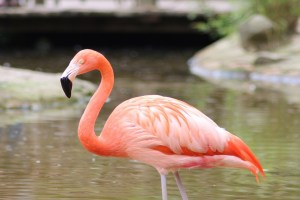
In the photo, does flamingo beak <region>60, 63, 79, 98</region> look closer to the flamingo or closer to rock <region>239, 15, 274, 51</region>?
the flamingo

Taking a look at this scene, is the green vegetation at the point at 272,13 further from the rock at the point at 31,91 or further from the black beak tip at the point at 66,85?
the black beak tip at the point at 66,85

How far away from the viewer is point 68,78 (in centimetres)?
599

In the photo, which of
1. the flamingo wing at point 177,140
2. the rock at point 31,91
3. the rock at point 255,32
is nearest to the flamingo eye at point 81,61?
the flamingo wing at point 177,140

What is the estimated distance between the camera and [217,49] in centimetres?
1947

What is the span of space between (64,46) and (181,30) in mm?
3081

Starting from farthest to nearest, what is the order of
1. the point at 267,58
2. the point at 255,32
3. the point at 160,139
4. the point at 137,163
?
the point at 255,32 → the point at 267,58 → the point at 137,163 → the point at 160,139

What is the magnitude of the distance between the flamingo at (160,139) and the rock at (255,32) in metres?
12.7

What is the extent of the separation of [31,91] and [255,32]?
7368 millimetres

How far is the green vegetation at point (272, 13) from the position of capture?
62.8 ft

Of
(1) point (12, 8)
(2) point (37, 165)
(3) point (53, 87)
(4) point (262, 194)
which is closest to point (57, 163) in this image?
(2) point (37, 165)

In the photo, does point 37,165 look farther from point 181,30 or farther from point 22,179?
point 181,30

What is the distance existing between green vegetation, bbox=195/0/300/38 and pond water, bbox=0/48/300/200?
172 inches

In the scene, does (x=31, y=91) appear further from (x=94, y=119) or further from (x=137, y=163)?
(x=94, y=119)

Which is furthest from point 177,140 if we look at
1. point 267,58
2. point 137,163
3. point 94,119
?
point 267,58
